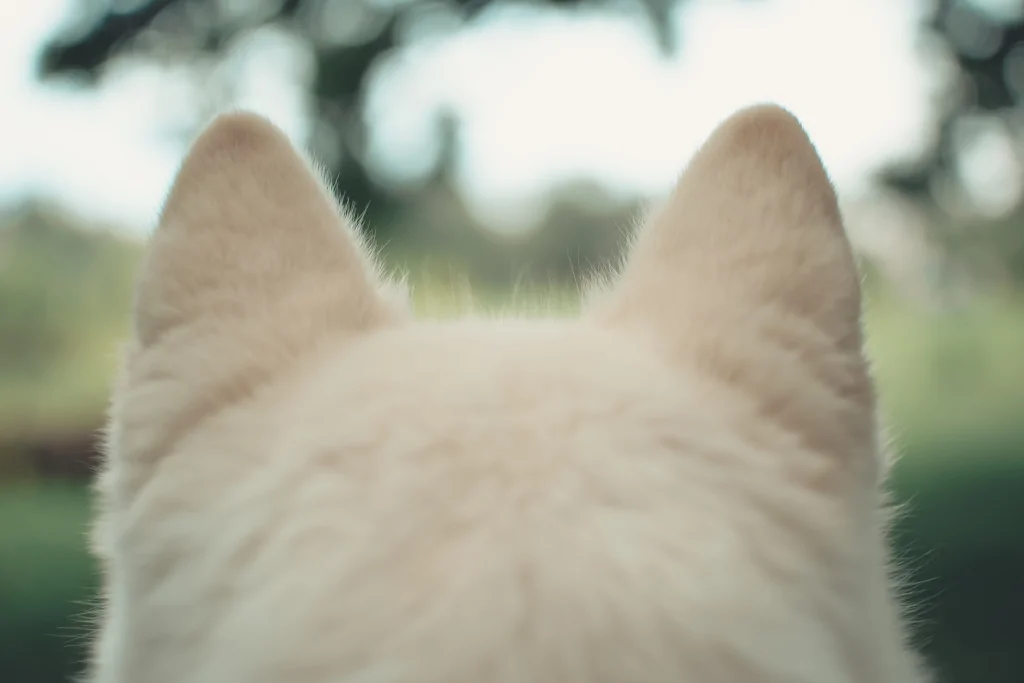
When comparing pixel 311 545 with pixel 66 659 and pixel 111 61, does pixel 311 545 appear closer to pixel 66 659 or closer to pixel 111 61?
pixel 66 659

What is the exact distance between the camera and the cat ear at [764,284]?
1.87 feet

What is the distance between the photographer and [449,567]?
0.44m

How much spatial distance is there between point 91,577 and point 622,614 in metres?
1.57

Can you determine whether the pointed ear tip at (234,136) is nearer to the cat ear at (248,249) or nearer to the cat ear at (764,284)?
the cat ear at (248,249)

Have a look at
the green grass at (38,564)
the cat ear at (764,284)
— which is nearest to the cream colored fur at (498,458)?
the cat ear at (764,284)

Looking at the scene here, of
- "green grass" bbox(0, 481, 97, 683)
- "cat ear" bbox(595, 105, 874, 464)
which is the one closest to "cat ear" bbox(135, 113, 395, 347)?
"cat ear" bbox(595, 105, 874, 464)

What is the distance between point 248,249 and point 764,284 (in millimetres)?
309

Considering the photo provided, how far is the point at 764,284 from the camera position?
585 mm

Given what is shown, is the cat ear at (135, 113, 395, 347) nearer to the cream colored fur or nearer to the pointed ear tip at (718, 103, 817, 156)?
the cream colored fur

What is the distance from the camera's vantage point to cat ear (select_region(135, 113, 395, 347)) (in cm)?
58

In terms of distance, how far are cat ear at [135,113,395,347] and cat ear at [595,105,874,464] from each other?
184 millimetres

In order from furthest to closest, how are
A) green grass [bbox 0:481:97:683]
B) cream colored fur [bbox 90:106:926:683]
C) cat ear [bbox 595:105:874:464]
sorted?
green grass [bbox 0:481:97:683] < cat ear [bbox 595:105:874:464] < cream colored fur [bbox 90:106:926:683]

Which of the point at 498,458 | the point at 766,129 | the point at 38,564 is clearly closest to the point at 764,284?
the point at 766,129

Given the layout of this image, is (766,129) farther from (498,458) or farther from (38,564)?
(38,564)
